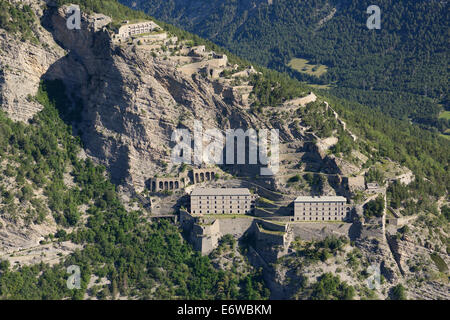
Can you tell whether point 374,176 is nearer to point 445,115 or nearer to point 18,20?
point 18,20

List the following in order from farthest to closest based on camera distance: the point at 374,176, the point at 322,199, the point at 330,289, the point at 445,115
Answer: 1. the point at 445,115
2. the point at 374,176
3. the point at 322,199
4. the point at 330,289

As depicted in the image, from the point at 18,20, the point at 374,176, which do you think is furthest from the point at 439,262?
the point at 18,20

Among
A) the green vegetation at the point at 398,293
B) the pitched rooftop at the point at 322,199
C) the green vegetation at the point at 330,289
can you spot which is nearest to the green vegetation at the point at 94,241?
the green vegetation at the point at 330,289

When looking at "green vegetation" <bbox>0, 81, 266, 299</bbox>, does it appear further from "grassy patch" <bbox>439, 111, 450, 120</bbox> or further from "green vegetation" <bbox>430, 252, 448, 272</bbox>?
"grassy patch" <bbox>439, 111, 450, 120</bbox>

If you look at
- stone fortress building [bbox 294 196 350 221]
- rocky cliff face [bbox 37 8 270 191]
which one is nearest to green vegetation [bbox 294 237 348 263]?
stone fortress building [bbox 294 196 350 221]

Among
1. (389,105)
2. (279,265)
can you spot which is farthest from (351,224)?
(389,105)

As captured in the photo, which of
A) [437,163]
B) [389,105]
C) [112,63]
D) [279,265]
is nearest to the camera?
[279,265]

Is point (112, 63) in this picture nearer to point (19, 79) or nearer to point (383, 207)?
point (19, 79)

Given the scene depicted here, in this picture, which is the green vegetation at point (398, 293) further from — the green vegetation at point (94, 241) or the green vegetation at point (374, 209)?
the green vegetation at point (94, 241)
